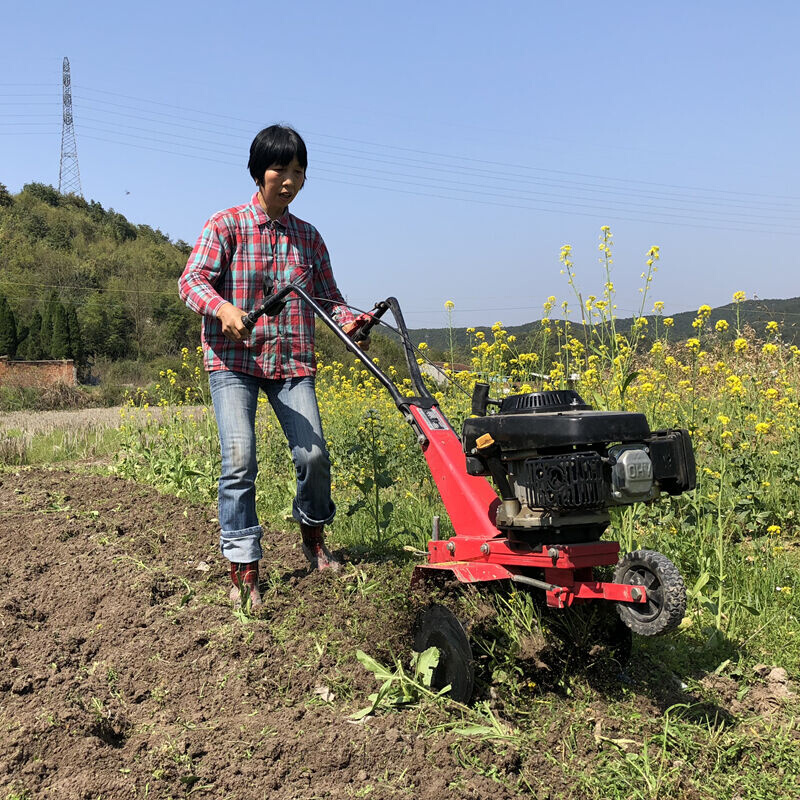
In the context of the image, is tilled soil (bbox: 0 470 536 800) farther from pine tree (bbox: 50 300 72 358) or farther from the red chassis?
pine tree (bbox: 50 300 72 358)

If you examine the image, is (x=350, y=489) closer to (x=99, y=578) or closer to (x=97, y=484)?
(x=97, y=484)

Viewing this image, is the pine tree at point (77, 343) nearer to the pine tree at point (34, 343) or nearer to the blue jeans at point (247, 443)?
the pine tree at point (34, 343)

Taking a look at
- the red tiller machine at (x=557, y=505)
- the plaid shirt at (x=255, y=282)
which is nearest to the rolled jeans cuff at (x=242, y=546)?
the plaid shirt at (x=255, y=282)

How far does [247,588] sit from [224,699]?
842 mm

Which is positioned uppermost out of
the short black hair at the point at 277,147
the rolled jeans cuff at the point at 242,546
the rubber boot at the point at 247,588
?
the short black hair at the point at 277,147

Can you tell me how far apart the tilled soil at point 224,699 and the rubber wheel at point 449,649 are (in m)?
0.10

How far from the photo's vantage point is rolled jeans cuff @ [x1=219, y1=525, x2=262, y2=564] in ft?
11.4

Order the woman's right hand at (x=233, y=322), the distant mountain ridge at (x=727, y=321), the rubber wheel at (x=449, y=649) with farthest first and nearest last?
1. the distant mountain ridge at (x=727, y=321)
2. the woman's right hand at (x=233, y=322)
3. the rubber wheel at (x=449, y=649)

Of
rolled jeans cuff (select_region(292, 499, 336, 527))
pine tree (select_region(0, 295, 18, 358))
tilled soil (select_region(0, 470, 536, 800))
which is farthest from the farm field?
pine tree (select_region(0, 295, 18, 358))

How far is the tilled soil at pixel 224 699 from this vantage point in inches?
85.0

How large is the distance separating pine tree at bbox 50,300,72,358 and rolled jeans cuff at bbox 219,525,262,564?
42.0 metres

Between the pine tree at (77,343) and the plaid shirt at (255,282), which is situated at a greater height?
the pine tree at (77,343)

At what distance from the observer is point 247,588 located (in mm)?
3477

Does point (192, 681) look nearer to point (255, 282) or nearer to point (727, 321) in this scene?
point (255, 282)
